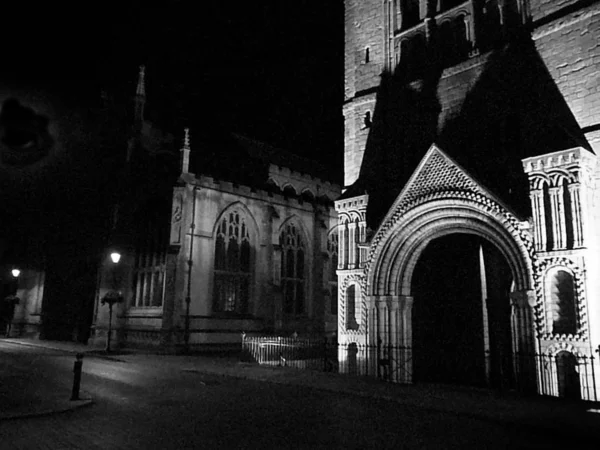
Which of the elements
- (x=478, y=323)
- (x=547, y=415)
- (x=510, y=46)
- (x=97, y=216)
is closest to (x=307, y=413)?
(x=547, y=415)

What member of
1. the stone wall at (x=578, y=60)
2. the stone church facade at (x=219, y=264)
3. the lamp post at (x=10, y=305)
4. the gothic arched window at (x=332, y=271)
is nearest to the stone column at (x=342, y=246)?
the stone wall at (x=578, y=60)

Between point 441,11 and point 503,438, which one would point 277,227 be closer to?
point 441,11

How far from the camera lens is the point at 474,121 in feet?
53.8

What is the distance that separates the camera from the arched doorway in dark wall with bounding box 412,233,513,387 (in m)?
15.5

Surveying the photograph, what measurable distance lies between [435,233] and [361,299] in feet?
11.4

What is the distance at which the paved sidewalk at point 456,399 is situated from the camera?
381 inches

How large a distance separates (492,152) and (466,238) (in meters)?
2.90

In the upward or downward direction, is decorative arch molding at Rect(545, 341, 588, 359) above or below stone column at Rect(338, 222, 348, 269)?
below

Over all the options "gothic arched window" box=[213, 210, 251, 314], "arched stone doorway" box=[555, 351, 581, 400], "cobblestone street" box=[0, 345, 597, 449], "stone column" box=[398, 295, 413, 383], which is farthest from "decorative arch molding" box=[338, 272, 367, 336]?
"gothic arched window" box=[213, 210, 251, 314]

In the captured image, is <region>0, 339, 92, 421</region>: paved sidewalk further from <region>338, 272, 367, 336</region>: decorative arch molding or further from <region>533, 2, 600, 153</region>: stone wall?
<region>533, 2, 600, 153</region>: stone wall

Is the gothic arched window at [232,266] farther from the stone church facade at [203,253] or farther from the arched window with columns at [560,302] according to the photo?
the arched window with columns at [560,302]

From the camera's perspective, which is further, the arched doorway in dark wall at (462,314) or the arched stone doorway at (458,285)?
the arched doorway in dark wall at (462,314)

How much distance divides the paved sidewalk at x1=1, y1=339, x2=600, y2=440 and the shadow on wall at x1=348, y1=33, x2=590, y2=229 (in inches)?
197

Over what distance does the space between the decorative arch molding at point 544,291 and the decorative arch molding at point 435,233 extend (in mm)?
332
